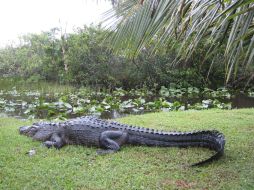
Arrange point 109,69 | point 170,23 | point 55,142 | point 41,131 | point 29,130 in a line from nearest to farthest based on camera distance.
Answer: point 170,23, point 55,142, point 41,131, point 29,130, point 109,69

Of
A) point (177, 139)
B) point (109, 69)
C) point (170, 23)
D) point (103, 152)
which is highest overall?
point (170, 23)

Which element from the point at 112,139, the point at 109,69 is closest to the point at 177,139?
the point at 112,139

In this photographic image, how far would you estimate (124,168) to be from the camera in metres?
3.61

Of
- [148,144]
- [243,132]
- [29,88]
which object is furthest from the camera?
[29,88]

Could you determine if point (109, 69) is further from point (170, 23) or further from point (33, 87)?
point (170, 23)

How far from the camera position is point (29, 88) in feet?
49.1

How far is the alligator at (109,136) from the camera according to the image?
4.40 metres

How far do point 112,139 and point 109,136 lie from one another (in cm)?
6

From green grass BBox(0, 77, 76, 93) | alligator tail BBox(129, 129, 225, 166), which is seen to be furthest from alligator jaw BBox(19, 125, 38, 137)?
green grass BBox(0, 77, 76, 93)

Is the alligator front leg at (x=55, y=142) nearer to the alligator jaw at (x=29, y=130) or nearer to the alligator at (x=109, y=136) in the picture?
the alligator at (x=109, y=136)

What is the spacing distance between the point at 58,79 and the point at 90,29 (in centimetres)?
323

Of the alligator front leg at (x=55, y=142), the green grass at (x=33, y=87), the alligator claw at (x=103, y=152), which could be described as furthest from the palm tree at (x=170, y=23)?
the green grass at (x=33, y=87)

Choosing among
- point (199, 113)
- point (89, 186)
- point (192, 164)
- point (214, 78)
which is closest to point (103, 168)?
point (89, 186)

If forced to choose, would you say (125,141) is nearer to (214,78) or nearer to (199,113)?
(199,113)
